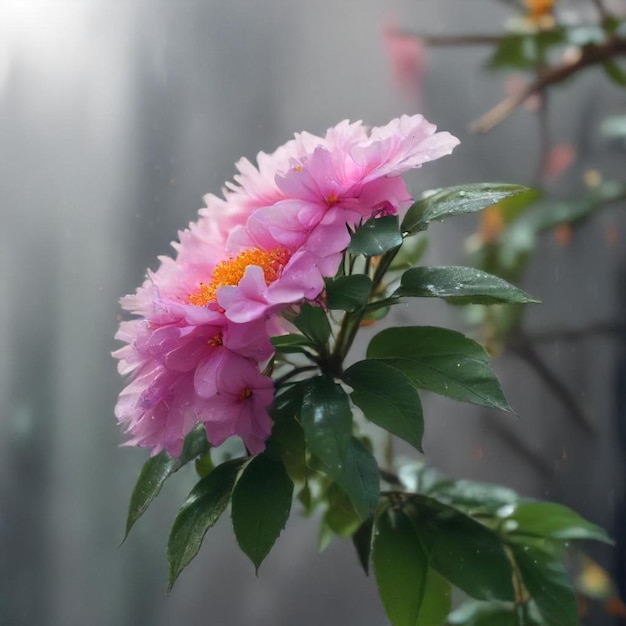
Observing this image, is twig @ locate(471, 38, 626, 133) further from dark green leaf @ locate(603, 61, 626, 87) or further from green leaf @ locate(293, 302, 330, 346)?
green leaf @ locate(293, 302, 330, 346)

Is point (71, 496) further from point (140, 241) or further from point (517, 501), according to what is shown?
point (517, 501)

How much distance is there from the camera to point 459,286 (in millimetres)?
420

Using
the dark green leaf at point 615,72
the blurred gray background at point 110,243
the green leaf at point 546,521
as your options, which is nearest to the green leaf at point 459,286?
the green leaf at point 546,521

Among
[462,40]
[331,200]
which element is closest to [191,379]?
[331,200]

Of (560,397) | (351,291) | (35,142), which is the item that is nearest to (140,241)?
(35,142)

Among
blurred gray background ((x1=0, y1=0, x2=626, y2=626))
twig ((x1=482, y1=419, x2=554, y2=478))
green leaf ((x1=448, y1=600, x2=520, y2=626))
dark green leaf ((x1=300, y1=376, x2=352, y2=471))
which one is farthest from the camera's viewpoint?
twig ((x1=482, y1=419, x2=554, y2=478))

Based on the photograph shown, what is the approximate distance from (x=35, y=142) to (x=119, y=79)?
0.11 m

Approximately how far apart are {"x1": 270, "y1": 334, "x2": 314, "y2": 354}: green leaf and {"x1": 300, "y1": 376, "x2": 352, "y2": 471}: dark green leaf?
1.6 inches

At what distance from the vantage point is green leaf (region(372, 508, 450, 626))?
0.44 m

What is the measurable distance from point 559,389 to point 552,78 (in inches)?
14.8

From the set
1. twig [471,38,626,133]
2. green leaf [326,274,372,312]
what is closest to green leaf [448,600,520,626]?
green leaf [326,274,372,312]

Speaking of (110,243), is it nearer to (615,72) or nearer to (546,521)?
(546,521)

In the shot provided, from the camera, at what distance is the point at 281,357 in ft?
1.56

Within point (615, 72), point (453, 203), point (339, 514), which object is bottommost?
point (339, 514)
